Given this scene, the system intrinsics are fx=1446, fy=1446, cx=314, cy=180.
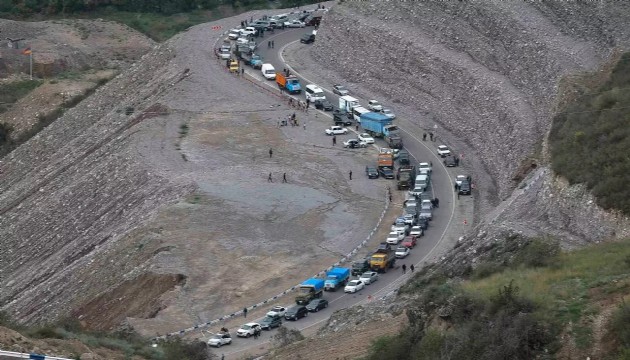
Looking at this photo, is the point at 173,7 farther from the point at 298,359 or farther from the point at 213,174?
the point at 298,359

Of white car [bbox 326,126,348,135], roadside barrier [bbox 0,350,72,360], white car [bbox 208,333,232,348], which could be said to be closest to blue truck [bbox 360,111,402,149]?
Answer: white car [bbox 326,126,348,135]

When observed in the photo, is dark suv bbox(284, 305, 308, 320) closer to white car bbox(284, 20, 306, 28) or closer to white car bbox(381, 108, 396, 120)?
white car bbox(381, 108, 396, 120)

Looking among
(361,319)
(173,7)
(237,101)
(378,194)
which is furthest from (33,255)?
(173,7)

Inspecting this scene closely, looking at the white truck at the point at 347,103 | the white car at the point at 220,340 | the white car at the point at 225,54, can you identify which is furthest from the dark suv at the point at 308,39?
the white car at the point at 220,340

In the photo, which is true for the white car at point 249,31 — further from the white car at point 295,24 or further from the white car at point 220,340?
the white car at point 220,340

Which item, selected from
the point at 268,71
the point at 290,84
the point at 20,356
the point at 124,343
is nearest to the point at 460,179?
the point at 290,84

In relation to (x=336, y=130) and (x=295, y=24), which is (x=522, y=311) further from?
(x=295, y=24)
